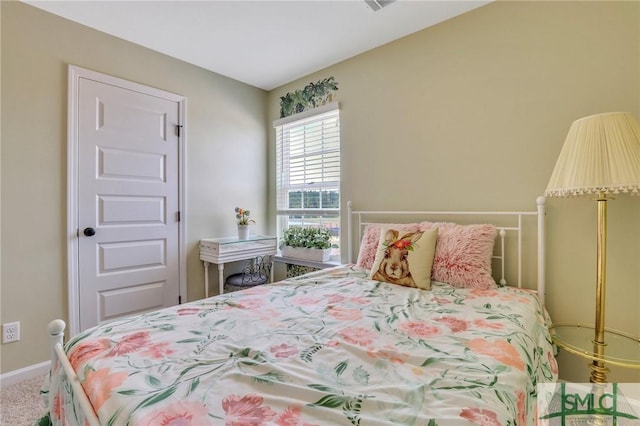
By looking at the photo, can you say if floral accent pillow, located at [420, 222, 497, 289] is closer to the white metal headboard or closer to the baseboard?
the white metal headboard

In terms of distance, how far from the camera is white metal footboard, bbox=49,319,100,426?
0.72 metres

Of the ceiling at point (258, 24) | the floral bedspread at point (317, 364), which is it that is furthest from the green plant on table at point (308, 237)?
the ceiling at point (258, 24)

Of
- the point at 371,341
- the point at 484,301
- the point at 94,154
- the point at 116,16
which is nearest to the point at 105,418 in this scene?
the point at 371,341

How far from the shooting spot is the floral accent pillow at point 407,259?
1.79 m

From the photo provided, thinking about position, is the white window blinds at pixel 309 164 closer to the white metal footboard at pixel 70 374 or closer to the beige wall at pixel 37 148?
the beige wall at pixel 37 148

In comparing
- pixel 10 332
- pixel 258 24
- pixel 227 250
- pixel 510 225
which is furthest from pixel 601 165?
pixel 10 332

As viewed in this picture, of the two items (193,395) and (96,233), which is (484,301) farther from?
(96,233)

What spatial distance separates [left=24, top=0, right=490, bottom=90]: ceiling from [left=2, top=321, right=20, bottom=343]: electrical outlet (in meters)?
2.16

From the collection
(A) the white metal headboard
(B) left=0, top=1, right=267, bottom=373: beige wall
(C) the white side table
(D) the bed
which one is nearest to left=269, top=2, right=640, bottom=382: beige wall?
(A) the white metal headboard

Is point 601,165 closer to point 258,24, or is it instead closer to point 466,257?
point 466,257

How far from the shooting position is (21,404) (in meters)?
1.74

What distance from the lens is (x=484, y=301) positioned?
59.7 inches

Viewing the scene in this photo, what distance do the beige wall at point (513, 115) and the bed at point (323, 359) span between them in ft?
0.74

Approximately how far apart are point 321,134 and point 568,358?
2560 millimetres
